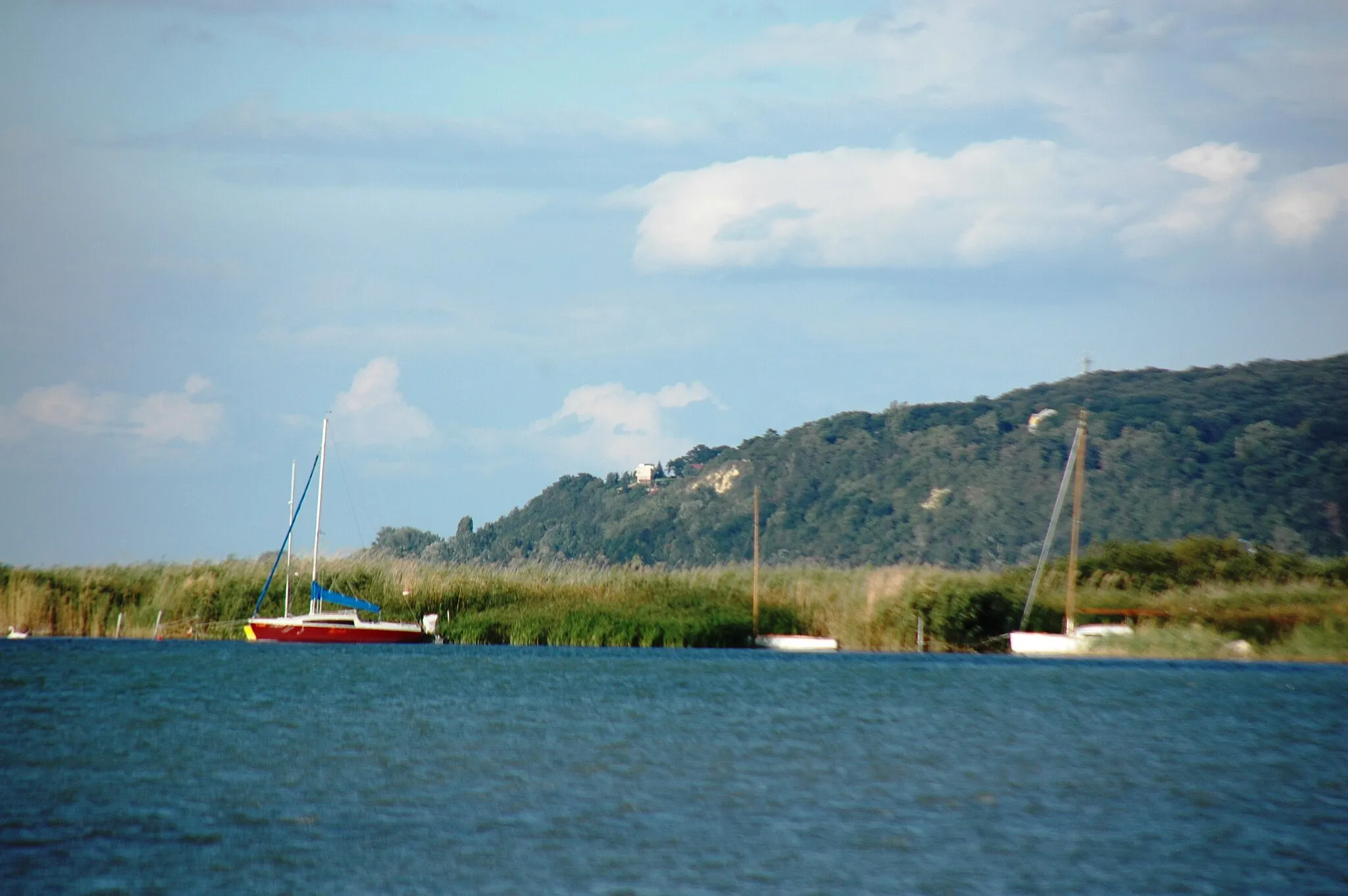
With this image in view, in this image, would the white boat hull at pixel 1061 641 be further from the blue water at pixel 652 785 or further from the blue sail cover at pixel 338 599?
the blue sail cover at pixel 338 599

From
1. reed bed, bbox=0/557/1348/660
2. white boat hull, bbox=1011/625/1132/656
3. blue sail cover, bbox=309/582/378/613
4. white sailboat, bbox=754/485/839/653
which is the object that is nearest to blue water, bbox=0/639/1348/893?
white boat hull, bbox=1011/625/1132/656

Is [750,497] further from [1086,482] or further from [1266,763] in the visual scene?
[1266,763]

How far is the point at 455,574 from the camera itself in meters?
44.1

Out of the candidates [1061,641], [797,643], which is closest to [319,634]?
[797,643]

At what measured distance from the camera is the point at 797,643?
136ft

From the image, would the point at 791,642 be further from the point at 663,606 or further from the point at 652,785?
the point at 652,785

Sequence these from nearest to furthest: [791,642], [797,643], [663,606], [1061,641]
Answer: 1. [1061,641]
2. [797,643]
3. [791,642]
4. [663,606]

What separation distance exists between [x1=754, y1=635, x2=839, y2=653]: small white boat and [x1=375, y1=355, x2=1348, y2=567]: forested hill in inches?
1362

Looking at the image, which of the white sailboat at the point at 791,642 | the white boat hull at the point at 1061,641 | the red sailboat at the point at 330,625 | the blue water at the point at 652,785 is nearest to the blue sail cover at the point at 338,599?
the red sailboat at the point at 330,625

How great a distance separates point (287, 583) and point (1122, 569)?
25.6m

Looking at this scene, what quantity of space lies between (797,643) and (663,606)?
12.9 feet

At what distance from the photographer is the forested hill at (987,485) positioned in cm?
8419

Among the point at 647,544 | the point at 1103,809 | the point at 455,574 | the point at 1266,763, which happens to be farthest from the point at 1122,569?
the point at 647,544

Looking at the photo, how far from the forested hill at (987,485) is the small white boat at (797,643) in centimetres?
3459
